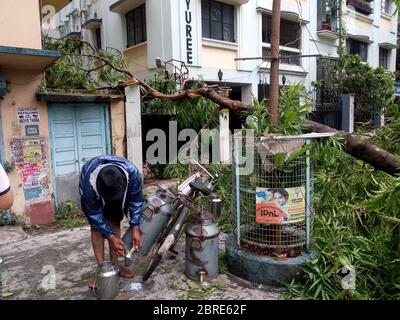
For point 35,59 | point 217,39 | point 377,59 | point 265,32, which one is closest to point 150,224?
point 35,59

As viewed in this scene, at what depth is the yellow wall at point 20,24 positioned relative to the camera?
5.56 meters

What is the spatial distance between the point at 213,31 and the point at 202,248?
30.7ft

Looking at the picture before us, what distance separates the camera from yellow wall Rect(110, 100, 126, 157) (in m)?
7.29

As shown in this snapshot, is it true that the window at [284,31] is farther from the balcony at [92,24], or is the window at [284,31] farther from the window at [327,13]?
the balcony at [92,24]

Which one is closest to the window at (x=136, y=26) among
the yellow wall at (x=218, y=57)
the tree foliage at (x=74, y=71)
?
the yellow wall at (x=218, y=57)

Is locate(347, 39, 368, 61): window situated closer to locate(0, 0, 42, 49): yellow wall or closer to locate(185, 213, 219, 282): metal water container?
locate(0, 0, 42, 49): yellow wall

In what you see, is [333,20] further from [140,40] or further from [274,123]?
[274,123]

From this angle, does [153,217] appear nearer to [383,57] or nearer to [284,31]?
[284,31]

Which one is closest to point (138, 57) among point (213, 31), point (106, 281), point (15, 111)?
point (213, 31)

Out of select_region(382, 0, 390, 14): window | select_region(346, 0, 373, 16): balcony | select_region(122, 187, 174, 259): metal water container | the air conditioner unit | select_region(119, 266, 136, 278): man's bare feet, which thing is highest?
select_region(382, 0, 390, 14): window

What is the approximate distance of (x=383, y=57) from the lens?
20578 millimetres

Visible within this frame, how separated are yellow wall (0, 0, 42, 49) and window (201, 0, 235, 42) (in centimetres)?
632

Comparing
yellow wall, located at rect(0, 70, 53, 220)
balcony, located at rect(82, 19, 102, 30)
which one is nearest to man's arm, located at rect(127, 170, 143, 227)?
yellow wall, located at rect(0, 70, 53, 220)

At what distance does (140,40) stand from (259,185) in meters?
9.81
